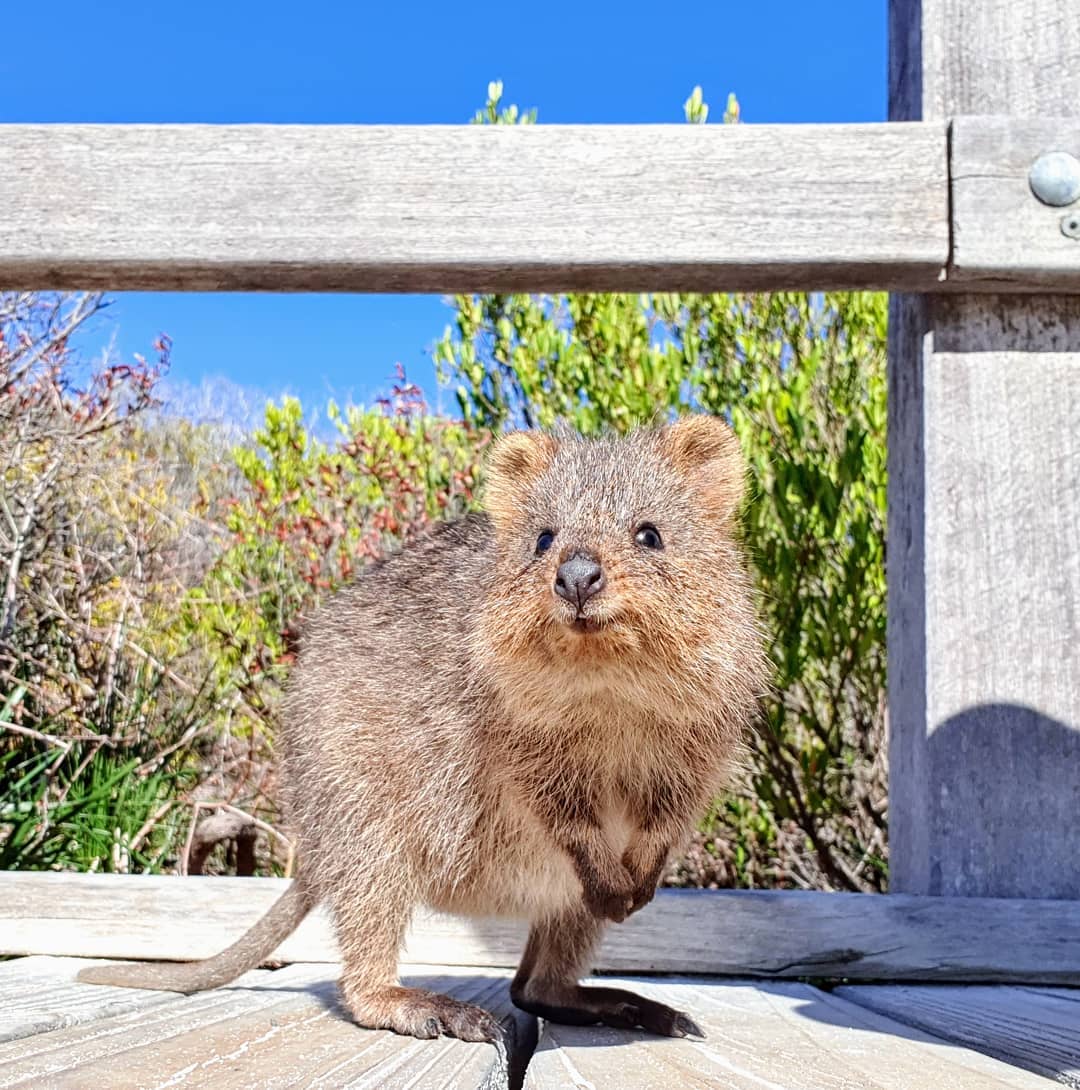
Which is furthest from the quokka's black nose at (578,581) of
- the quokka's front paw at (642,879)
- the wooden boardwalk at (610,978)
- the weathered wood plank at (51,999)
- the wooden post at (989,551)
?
the wooden post at (989,551)

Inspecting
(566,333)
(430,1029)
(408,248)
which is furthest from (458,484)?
(430,1029)

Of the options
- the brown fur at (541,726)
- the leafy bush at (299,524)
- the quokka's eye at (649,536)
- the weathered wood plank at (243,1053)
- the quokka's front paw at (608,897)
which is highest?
the leafy bush at (299,524)

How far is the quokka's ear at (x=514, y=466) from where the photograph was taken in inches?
103

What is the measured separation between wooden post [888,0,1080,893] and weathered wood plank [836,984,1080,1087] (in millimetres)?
298

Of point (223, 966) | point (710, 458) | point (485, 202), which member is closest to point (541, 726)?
point (710, 458)

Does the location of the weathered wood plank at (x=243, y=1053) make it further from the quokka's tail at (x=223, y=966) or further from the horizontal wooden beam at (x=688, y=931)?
the horizontal wooden beam at (x=688, y=931)

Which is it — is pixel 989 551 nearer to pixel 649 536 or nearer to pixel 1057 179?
pixel 1057 179

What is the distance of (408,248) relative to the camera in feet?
9.93

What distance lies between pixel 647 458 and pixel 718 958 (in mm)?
1298

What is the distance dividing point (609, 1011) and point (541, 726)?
22.4 inches

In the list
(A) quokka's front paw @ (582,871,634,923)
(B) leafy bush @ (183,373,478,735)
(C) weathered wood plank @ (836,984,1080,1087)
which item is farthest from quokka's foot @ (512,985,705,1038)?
(B) leafy bush @ (183,373,478,735)

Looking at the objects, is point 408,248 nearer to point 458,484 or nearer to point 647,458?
point 647,458

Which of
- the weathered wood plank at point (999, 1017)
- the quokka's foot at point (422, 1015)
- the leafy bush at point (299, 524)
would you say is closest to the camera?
the weathered wood plank at point (999, 1017)

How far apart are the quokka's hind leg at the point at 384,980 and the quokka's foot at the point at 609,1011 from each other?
0.20 m
